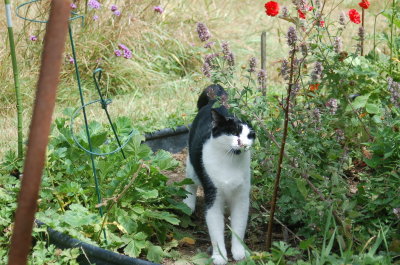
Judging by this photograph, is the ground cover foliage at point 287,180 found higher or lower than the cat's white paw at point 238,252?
higher

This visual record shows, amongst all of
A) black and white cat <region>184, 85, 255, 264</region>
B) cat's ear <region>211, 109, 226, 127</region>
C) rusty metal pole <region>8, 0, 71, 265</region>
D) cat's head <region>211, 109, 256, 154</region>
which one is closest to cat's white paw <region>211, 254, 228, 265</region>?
black and white cat <region>184, 85, 255, 264</region>

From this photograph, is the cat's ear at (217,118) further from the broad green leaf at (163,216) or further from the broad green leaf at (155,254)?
the broad green leaf at (155,254)

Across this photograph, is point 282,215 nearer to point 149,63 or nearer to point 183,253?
point 183,253

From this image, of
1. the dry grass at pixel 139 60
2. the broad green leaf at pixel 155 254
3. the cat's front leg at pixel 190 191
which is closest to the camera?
the broad green leaf at pixel 155 254

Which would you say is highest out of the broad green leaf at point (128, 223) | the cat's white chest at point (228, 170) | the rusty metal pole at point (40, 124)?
the rusty metal pole at point (40, 124)

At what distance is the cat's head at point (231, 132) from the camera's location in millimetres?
3059

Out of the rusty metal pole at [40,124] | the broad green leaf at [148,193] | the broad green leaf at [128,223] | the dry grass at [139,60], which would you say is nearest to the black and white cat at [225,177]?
the broad green leaf at [148,193]

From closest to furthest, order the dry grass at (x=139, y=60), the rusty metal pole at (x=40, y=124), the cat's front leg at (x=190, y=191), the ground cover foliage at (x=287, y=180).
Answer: the rusty metal pole at (x=40, y=124) → the ground cover foliage at (x=287, y=180) → the cat's front leg at (x=190, y=191) → the dry grass at (x=139, y=60)

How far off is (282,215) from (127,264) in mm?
996

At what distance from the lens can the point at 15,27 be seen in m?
6.39

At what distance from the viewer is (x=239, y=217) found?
319 centimetres

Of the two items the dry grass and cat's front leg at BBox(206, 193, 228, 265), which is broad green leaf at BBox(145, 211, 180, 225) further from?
the dry grass

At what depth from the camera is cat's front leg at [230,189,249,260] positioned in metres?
3.18

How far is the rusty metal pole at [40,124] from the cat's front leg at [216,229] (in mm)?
2323
